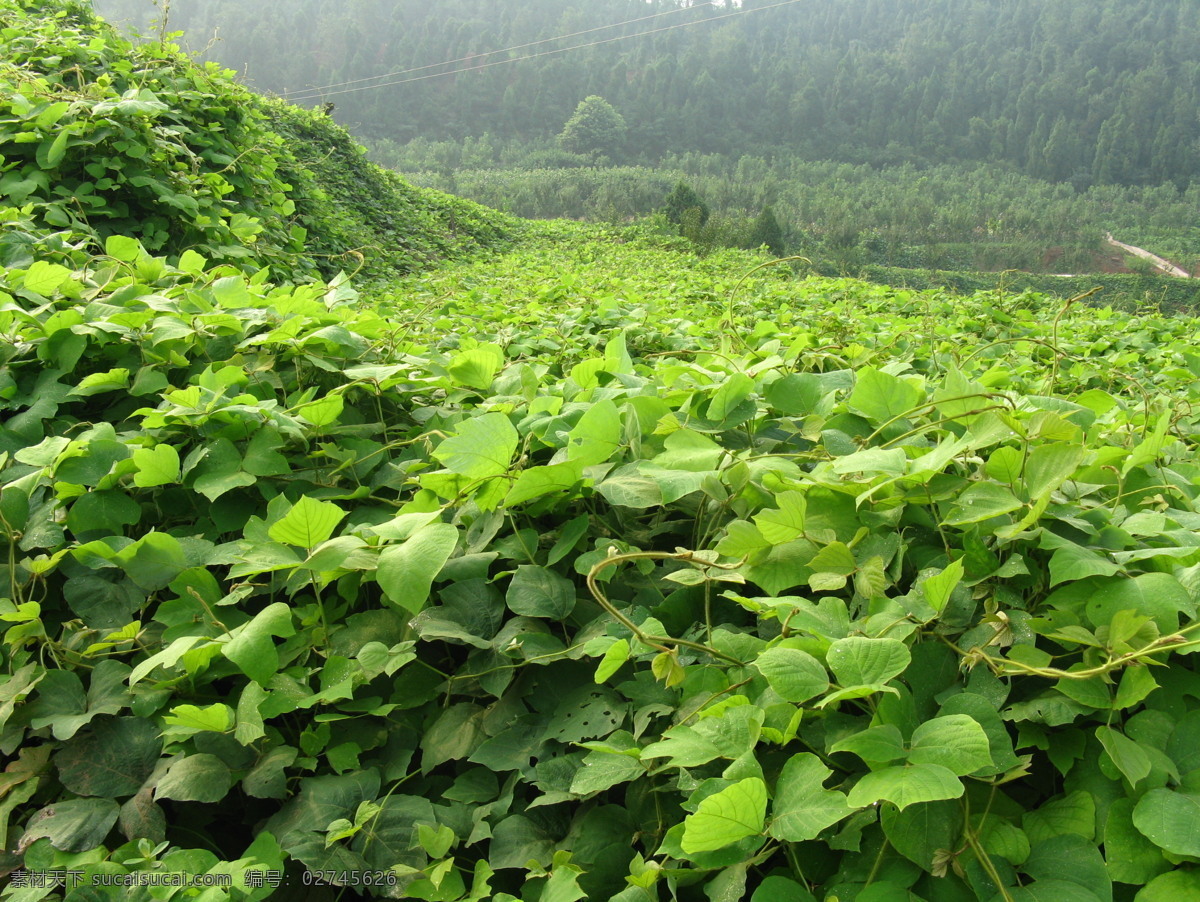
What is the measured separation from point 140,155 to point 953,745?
3432mm

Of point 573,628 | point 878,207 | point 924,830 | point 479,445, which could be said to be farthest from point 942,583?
point 878,207

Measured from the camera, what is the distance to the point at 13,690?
990 millimetres

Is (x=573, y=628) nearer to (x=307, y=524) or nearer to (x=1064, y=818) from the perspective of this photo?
(x=307, y=524)

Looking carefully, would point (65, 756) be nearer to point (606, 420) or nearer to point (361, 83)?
point (606, 420)

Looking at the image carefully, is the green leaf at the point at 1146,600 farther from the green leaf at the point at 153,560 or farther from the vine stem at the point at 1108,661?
the green leaf at the point at 153,560

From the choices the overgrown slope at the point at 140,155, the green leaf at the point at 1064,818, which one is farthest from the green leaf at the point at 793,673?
the overgrown slope at the point at 140,155

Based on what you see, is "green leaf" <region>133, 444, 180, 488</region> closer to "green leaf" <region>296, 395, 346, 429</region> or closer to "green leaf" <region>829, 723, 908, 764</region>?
"green leaf" <region>296, 395, 346, 429</region>

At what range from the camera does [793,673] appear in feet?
2.16

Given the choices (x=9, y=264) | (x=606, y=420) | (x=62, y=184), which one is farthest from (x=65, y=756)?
(x=62, y=184)

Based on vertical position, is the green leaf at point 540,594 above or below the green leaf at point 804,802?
below

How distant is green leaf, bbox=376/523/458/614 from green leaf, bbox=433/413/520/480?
0.36ft

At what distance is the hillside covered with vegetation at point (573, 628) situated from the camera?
635 mm

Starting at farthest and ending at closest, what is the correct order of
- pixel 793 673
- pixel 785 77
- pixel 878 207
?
pixel 785 77 → pixel 878 207 → pixel 793 673

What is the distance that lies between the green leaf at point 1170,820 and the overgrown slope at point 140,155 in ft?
7.05
